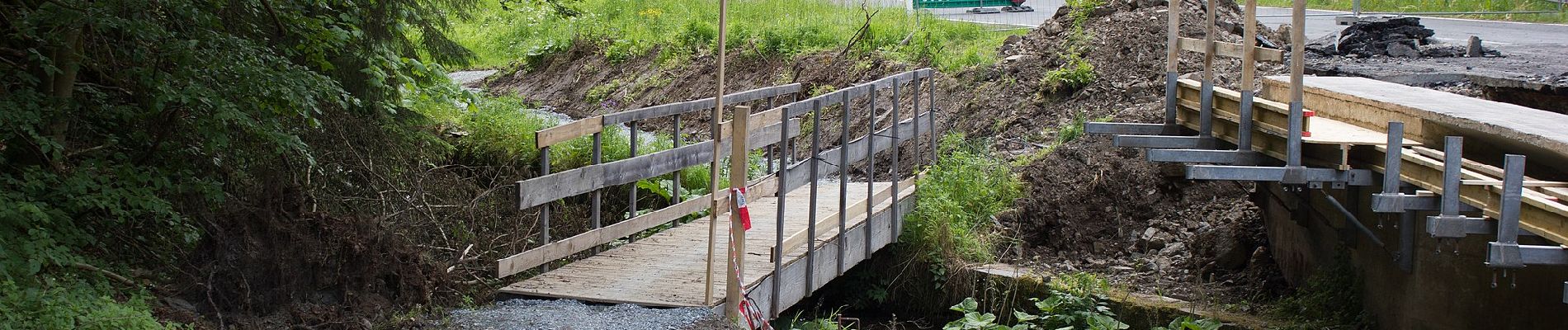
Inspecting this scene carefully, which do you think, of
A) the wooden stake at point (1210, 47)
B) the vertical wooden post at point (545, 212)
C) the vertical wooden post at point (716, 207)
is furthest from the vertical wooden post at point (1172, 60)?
the vertical wooden post at point (545, 212)

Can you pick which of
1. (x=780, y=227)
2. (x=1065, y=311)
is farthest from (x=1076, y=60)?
(x=780, y=227)

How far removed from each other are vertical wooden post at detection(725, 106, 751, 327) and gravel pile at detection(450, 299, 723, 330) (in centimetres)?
23

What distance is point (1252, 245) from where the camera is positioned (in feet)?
37.6

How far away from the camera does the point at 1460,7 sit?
23453mm

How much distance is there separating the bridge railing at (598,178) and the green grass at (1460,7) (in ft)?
56.7

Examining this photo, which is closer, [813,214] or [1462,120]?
[1462,120]

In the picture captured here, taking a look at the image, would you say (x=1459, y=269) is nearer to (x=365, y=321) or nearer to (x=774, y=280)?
(x=774, y=280)

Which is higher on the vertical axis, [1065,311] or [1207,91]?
[1207,91]

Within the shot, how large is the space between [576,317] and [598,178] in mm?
1342

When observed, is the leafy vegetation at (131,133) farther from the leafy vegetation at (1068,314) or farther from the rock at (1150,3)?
the rock at (1150,3)

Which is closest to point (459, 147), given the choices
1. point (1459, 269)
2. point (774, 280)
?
point (774, 280)

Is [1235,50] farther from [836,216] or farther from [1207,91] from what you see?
[836,216]

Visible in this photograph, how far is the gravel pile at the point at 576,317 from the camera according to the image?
6.87 meters

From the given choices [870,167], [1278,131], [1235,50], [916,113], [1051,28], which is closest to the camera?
[1278,131]
